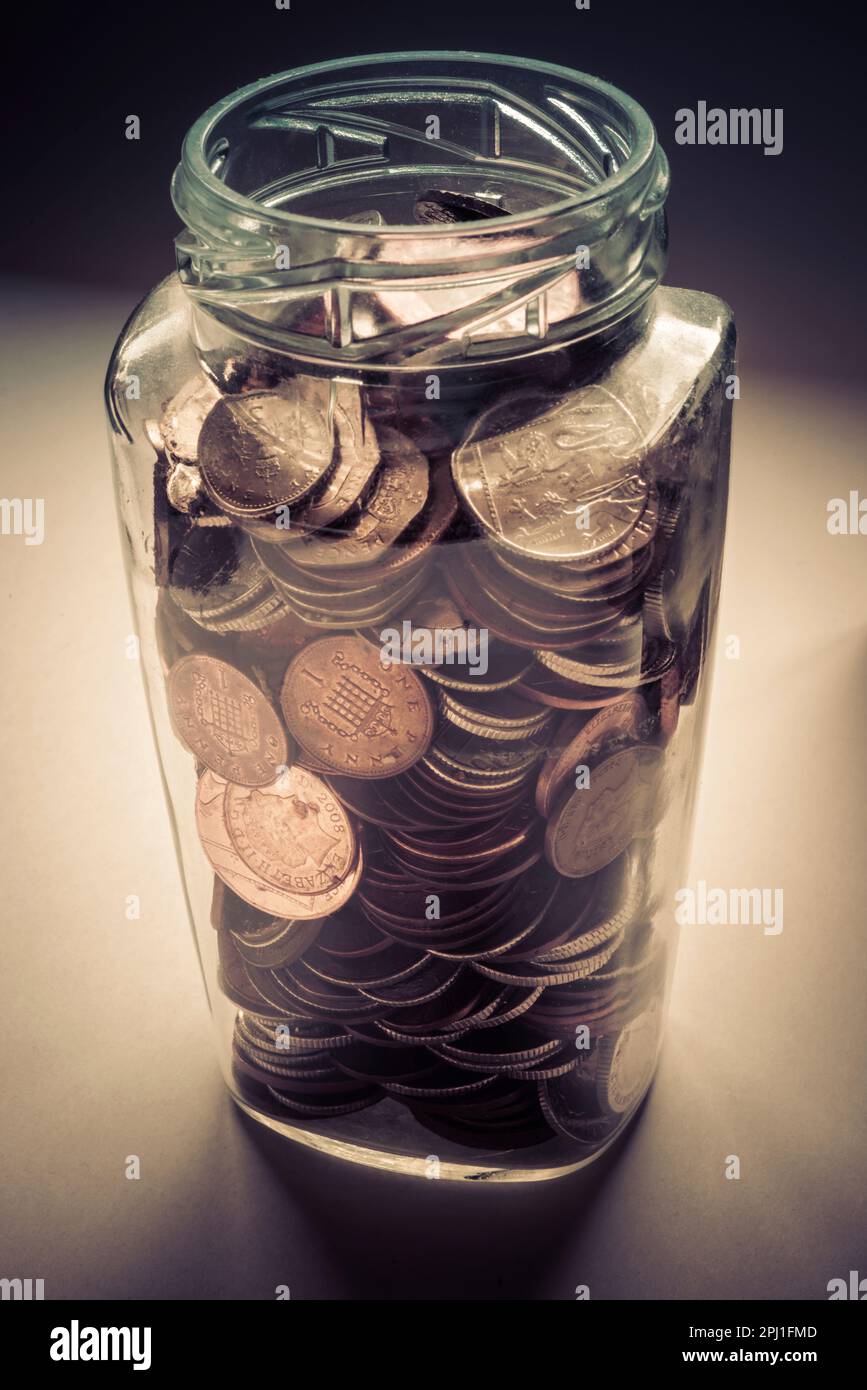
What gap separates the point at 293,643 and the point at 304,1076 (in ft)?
1.27

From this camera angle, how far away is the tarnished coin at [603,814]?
94 centimetres

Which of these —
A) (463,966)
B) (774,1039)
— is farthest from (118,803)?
(774,1039)

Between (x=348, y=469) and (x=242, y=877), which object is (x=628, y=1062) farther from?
(x=348, y=469)

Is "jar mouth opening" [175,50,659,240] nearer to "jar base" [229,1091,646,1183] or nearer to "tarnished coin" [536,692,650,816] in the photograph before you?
"tarnished coin" [536,692,650,816]

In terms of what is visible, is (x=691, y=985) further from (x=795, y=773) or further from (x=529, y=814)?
(x=529, y=814)

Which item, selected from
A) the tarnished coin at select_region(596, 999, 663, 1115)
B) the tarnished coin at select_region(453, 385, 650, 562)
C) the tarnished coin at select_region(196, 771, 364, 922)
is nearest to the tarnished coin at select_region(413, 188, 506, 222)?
the tarnished coin at select_region(453, 385, 650, 562)

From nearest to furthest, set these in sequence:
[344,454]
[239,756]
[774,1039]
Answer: [344,454], [239,756], [774,1039]

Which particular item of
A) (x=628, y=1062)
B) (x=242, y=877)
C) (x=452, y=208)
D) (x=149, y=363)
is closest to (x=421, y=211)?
(x=452, y=208)

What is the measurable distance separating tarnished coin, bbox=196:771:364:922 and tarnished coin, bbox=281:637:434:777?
0.33 feet

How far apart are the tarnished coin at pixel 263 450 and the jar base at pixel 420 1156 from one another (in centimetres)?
51

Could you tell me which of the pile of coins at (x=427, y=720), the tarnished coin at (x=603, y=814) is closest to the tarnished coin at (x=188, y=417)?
the pile of coins at (x=427, y=720)

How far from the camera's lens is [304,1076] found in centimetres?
109

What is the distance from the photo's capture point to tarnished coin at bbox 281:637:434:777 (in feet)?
2.90

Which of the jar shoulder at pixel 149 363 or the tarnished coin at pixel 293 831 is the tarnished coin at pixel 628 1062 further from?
the jar shoulder at pixel 149 363
